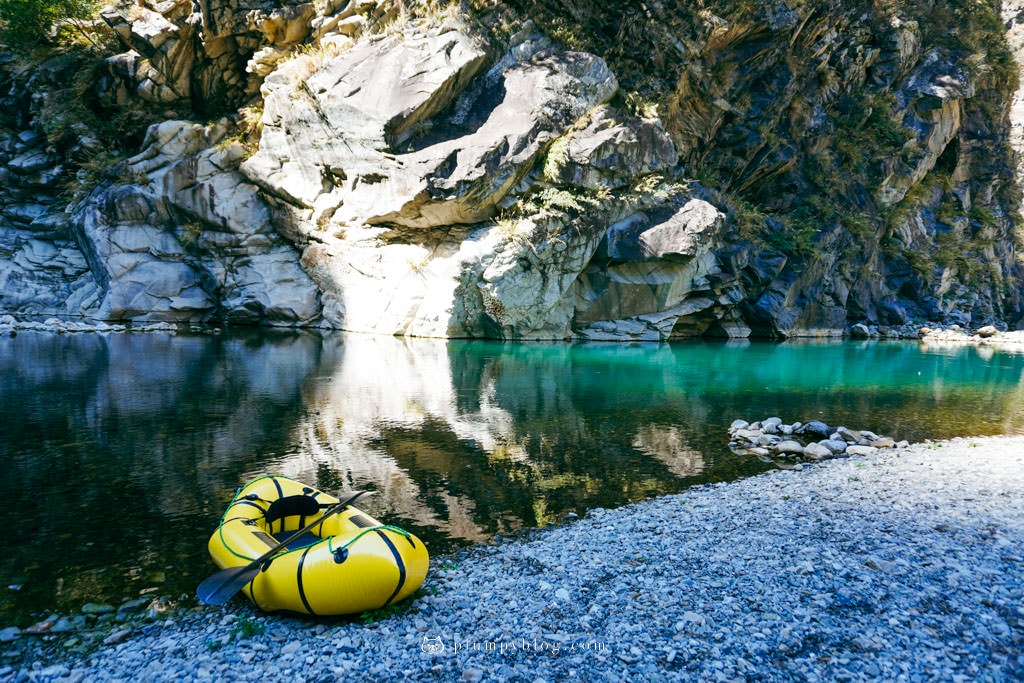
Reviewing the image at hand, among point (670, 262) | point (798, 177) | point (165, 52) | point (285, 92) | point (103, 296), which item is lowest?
point (103, 296)

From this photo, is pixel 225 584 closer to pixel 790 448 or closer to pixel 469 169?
pixel 790 448

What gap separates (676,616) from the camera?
4.45 metres

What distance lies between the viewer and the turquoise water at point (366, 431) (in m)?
6.23

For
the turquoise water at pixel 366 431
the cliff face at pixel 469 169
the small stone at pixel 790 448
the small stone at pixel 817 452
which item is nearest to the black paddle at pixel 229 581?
the turquoise water at pixel 366 431

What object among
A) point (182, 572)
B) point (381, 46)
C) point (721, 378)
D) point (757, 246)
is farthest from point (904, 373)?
point (381, 46)

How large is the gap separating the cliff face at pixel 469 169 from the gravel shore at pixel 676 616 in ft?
78.3

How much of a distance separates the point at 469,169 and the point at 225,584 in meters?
25.4

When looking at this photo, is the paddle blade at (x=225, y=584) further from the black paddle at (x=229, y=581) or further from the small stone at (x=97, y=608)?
the small stone at (x=97, y=608)

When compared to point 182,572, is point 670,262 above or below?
above

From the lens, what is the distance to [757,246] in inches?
1382

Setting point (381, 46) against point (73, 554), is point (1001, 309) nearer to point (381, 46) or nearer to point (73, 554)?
point (381, 46)

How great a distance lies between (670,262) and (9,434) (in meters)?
29.0

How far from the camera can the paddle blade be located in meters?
4.19

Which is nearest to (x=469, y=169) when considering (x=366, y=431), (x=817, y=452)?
(x=366, y=431)
